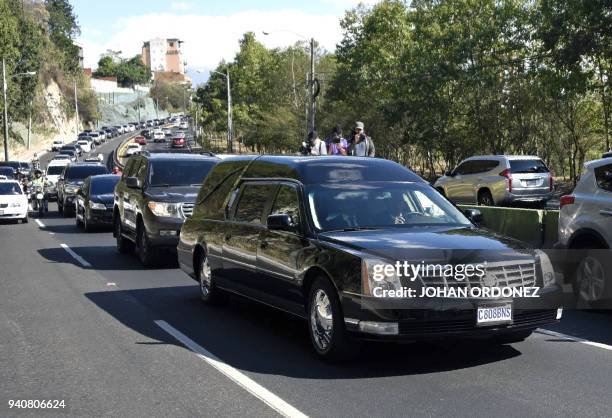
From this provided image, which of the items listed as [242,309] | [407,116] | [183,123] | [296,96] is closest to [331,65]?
[296,96]

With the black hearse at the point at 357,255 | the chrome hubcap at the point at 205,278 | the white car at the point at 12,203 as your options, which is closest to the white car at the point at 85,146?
the white car at the point at 12,203

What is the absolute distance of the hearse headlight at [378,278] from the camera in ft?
22.7

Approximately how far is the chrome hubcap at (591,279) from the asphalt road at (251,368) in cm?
25

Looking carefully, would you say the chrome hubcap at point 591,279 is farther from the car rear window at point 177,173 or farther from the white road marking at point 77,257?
the white road marking at point 77,257

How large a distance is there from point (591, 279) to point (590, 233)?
1.87 feet

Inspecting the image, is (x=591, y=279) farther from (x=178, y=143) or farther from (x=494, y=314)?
A: (x=178, y=143)

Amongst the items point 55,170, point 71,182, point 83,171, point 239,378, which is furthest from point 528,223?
point 55,170

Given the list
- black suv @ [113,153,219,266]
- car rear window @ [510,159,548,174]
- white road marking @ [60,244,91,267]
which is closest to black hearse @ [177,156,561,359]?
black suv @ [113,153,219,266]

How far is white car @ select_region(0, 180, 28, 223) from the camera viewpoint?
27.5 m

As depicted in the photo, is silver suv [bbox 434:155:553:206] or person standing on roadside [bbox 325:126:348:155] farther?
silver suv [bbox 434:155:553:206]

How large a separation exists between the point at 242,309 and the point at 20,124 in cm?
10880

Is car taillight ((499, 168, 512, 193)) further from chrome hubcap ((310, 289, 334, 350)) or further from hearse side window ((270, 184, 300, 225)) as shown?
chrome hubcap ((310, 289, 334, 350))

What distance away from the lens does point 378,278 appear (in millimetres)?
6945

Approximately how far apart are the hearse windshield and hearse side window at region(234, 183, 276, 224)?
0.88 m
